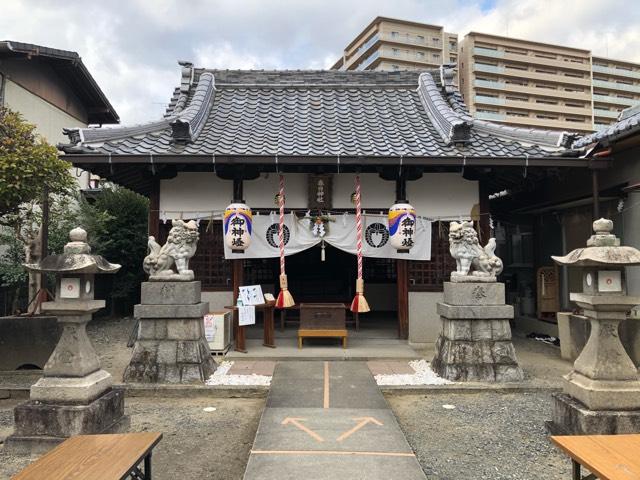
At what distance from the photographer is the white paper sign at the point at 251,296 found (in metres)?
8.90

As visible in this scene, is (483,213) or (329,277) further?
(329,277)

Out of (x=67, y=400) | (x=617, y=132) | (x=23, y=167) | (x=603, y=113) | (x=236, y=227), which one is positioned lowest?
(x=67, y=400)

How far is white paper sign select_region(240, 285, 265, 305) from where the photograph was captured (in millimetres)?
8902

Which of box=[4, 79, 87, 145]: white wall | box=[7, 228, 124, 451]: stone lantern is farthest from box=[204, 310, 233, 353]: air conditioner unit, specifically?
box=[4, 79, 87, 145]: white wall

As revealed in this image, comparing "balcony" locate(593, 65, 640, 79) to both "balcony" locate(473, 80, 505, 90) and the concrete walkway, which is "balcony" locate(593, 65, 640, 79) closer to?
"balcony" locate(473, 80, 505, 90)

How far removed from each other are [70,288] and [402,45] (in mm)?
64094

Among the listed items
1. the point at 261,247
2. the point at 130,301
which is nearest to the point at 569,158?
the point at 261,247

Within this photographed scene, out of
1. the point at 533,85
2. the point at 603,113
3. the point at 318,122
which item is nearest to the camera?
the point at 318,122

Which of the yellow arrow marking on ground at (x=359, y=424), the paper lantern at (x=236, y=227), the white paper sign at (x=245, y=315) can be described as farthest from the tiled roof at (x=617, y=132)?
the white paper sign at (x=245, y=315)

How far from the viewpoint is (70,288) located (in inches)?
208

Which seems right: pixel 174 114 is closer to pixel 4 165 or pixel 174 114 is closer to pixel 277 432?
pixel 4 165

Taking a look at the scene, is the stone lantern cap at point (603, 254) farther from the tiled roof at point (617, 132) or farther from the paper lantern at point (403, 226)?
the tiled roof at point (617, 132)

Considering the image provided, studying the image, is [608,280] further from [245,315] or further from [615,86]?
[615,86]

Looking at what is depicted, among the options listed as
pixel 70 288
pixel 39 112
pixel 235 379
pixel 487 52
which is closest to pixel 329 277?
pixel 235 379
